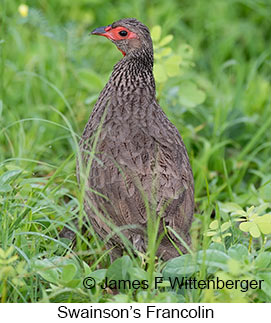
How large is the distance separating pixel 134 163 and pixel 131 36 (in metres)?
0.81

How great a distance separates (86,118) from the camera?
4832mm

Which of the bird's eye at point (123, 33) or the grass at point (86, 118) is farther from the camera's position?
the bird's eye at point (123, 33)

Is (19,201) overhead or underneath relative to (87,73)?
underneath

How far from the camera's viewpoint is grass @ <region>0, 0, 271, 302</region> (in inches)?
115

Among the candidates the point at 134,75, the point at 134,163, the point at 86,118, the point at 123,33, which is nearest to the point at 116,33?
the point at 123,33

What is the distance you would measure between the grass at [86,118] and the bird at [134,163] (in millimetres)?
112

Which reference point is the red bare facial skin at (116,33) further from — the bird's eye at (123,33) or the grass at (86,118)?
the grass at (86,118)

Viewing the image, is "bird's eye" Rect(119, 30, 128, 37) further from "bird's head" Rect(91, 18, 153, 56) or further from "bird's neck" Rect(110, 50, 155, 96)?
"bird's neck" Rect(110, 50, 155, 96)

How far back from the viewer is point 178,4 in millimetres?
6832

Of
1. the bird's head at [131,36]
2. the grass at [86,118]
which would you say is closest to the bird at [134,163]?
the bird's head at [131,36]

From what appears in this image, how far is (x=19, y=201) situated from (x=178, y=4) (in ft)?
13.1

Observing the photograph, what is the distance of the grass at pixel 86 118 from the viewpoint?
9.61ft
